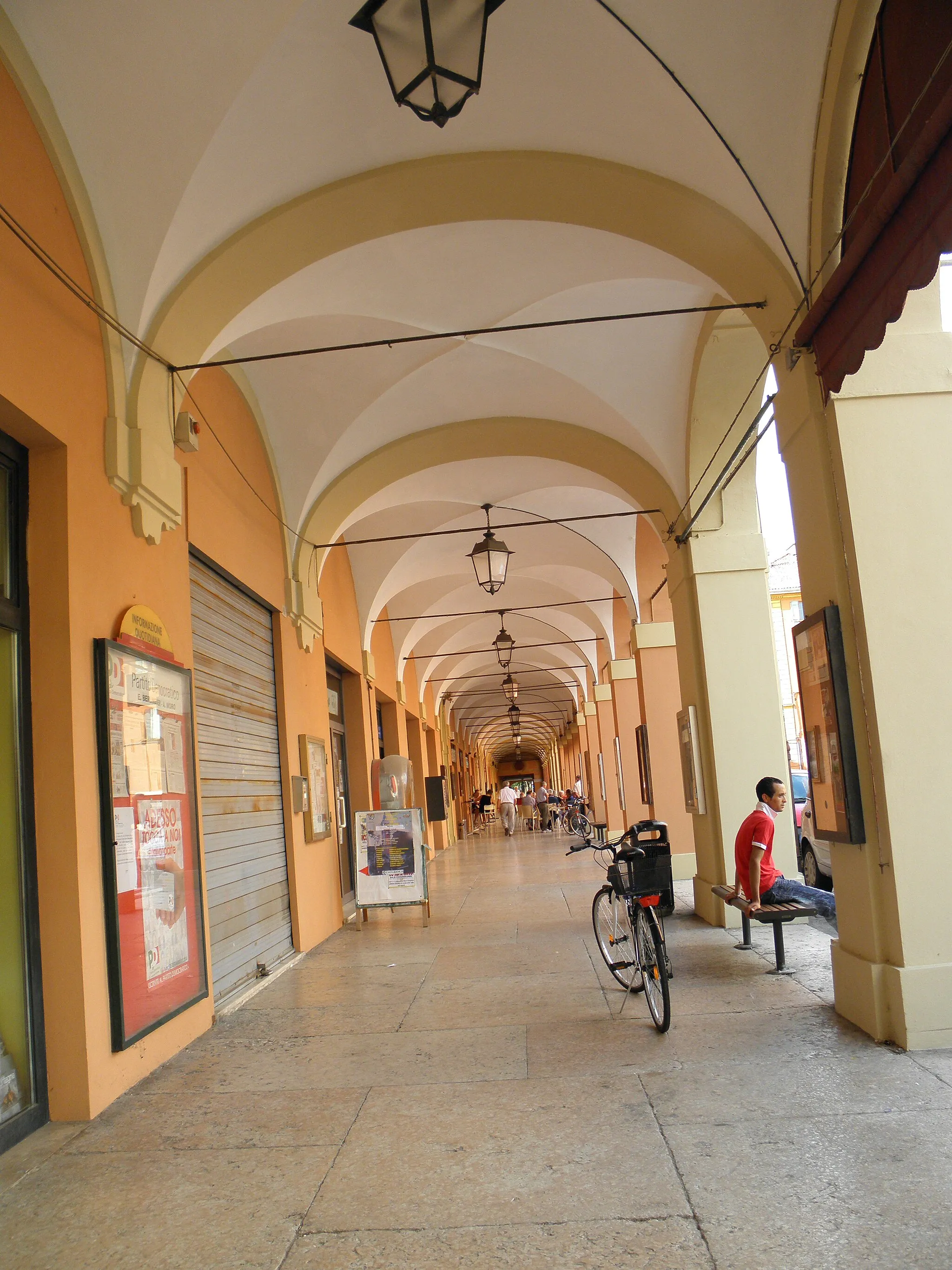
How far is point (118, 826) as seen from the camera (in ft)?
14.1

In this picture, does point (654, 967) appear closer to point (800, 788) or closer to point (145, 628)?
point (145, 628)

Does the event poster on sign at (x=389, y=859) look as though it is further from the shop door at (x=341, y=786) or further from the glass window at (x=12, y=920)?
the glass window at (x=12, y=920)

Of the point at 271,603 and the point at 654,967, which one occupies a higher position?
the point at 271,603

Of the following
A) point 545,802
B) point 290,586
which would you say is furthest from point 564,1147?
point 545,802

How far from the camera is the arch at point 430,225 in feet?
16.5

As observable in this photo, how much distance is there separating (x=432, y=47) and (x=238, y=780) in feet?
15.9

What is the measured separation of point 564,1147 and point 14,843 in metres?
2.46

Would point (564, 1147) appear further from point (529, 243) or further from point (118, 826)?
point (529, 243)

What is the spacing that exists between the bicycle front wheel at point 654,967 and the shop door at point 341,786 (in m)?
5.41

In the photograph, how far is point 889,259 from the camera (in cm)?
341

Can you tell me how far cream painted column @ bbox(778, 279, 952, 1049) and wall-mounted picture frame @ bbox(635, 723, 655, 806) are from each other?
255 inches

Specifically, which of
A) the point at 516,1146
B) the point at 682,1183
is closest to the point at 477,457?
the point at 516,1146

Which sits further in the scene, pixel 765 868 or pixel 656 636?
pixel 656 636

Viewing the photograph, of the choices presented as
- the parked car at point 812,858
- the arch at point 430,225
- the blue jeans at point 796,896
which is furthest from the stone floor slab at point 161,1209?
the parked car at point 812,858
